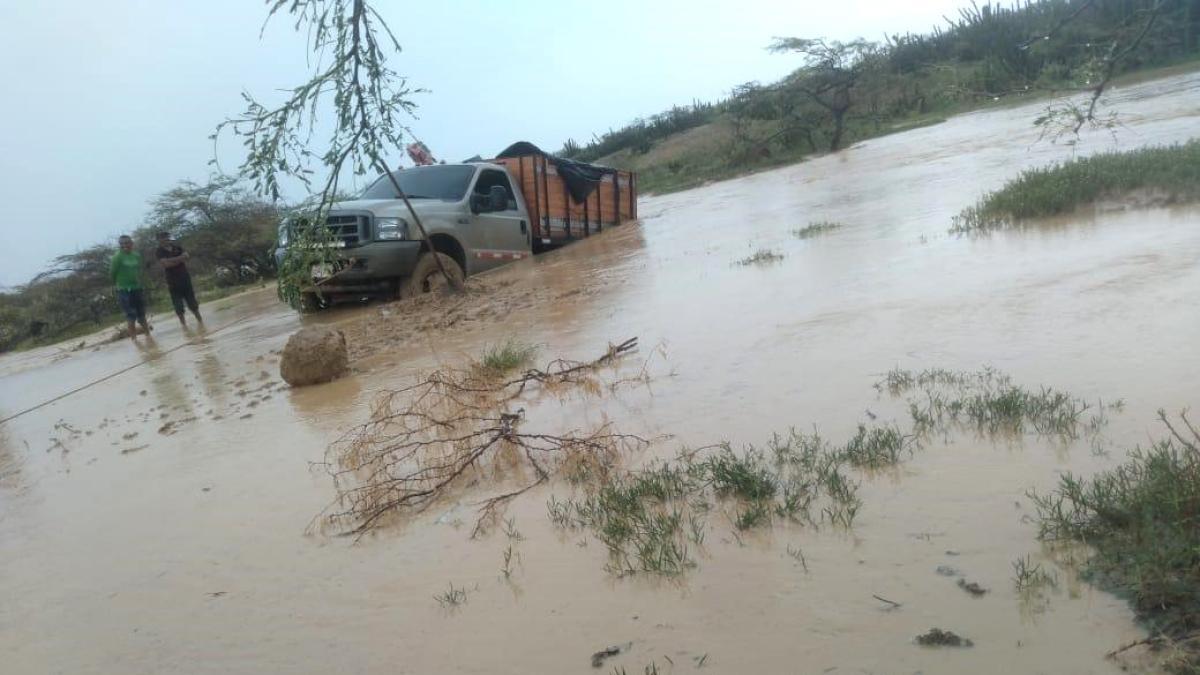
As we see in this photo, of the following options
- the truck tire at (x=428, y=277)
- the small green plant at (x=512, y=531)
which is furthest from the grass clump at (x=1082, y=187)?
the small green plant at (x=512, y=531)

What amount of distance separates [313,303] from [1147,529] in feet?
35.8

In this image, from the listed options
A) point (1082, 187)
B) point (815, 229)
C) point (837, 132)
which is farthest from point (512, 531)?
point (837, 132)

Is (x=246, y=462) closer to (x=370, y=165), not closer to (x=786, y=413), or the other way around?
(x=370, y=165)

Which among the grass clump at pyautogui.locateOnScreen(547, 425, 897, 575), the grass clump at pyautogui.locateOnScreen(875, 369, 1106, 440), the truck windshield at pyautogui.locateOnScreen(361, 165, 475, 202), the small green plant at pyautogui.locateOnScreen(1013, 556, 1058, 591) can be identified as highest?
the truck windshield at pyautogui.locateOnScreen(361, 165, 475, 202)

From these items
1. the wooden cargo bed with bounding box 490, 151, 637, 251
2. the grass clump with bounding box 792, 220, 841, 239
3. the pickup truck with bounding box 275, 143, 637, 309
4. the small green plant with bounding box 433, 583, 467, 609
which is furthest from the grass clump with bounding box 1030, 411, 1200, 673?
the wooden cargo bed with bounding box 490, 151, 637, 251

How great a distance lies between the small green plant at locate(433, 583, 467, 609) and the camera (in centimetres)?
308

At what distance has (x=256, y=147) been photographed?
3750 millimetres

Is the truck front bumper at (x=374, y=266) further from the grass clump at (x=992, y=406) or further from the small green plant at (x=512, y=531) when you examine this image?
the grass clump at (x=992, y=406)

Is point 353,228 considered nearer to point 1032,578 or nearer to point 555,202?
point 555,202

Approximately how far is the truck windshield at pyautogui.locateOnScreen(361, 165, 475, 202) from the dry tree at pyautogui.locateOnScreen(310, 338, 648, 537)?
6.45m

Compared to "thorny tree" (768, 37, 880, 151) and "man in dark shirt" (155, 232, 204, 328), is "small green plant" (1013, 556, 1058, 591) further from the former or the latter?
"thorny tree" (768, 37, 880, 151)

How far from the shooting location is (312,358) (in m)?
7.25

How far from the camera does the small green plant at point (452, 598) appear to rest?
308 centimetres

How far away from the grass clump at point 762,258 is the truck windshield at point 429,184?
12.7 ft
